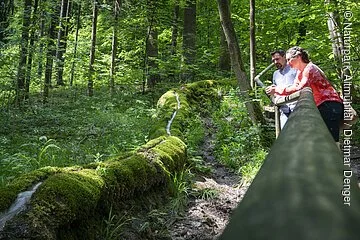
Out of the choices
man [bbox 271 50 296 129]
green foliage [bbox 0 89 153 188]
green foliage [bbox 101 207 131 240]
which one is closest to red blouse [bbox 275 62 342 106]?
man [bbox 271 50 296 129]

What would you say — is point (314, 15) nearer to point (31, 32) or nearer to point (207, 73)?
point (31, 32)

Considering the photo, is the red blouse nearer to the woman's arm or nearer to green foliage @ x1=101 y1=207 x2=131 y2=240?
the woman's arm

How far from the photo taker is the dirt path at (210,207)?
4379mm

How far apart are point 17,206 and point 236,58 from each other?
718 centimetres

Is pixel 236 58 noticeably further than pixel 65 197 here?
Yes

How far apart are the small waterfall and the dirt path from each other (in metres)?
1.63

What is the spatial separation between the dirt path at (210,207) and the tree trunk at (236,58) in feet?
7.32

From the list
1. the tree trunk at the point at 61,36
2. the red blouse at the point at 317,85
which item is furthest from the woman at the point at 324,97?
the tree trunk at the point at 61,36

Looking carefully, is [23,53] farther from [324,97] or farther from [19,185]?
[324,97]

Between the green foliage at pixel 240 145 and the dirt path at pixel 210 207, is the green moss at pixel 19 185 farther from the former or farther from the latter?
the green foliage at pixel 240 145

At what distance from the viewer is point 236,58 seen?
9.31 meters

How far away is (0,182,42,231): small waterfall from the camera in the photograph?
108 inches

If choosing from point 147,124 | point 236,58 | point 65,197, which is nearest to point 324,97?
point 65,197

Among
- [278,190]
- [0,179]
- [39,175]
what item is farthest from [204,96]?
[278,190]
